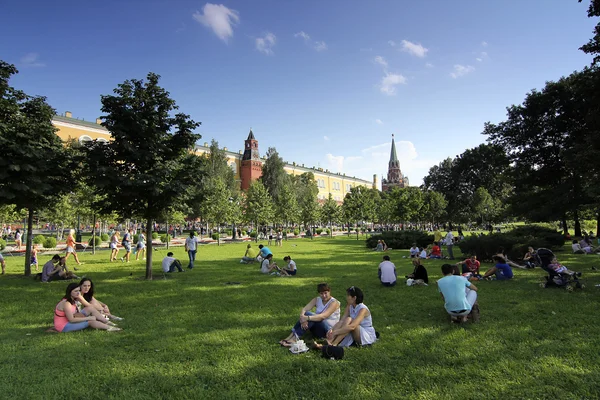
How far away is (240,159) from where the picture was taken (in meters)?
85.0

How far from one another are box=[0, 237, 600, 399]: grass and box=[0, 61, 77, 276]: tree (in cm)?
376

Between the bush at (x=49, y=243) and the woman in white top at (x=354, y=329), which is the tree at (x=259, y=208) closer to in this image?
the bush at (x=49, y=243)

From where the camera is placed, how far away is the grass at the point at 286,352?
3965 mm

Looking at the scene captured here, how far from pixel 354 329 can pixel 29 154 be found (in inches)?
429

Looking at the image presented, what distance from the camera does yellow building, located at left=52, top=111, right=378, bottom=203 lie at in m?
54.2

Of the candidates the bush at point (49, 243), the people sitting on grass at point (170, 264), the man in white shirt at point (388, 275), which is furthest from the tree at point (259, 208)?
the man in white shirt at point (388, 275)

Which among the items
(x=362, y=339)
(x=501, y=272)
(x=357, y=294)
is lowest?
(x=362, y=339)

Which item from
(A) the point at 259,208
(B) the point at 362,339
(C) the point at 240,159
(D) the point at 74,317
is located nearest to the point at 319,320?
(B) the point at 362,339

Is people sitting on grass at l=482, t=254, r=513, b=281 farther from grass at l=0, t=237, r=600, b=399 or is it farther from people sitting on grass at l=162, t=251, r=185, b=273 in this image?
people sitting on grass at l=162, t=251, r=185, b=273

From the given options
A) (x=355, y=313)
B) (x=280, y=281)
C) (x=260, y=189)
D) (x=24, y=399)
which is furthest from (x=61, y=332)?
(x=260, y=189)

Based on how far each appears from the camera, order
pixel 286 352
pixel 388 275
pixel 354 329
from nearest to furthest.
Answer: pixel 286 352 → pixel 354 329 → pixel 388 275

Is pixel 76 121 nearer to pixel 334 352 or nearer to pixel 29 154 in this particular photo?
pixel 29 154

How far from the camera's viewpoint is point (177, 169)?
37.8 feet

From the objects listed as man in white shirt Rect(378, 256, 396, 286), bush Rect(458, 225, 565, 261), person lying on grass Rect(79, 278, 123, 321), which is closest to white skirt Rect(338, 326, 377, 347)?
person lying on grass Rect(79, 278, 123, 321)
